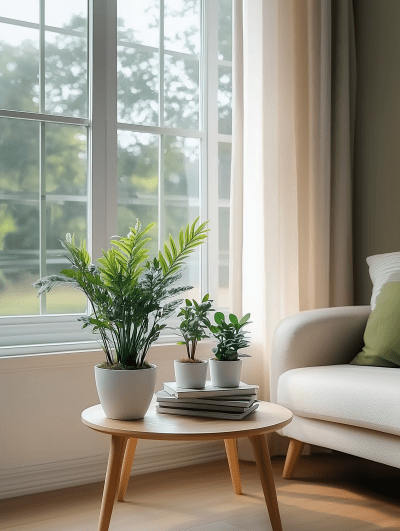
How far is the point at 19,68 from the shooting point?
2.56m

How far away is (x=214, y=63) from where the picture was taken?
3035mm

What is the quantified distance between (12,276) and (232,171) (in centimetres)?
104

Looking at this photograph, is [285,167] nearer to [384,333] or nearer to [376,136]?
[376,136]

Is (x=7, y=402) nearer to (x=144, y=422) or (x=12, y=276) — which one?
(x=12, y=276)

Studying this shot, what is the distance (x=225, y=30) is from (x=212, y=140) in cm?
54

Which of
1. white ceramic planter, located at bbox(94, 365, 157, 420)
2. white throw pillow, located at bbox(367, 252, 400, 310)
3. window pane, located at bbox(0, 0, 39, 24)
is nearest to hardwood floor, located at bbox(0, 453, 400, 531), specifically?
white ceramic planter, located at bbox(94, 365, 157, 420)

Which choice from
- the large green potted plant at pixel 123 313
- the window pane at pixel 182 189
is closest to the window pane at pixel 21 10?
the window pane at pixel 182 189

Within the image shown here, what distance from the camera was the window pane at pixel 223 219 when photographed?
10.1ft

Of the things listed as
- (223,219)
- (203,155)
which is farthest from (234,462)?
(203,155)

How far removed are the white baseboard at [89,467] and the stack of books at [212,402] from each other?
73 centimetres

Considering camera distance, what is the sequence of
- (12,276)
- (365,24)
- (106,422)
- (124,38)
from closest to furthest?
(106,422) → (12,276) → (124,38) → (365,24)

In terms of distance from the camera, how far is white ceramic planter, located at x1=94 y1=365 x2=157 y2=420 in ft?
5.97

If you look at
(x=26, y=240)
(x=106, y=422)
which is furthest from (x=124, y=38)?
(x=106, y=422)

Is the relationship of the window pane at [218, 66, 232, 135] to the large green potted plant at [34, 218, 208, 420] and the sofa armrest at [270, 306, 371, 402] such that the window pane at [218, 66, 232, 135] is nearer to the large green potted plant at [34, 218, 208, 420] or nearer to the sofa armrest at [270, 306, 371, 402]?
the sofa armrest at [270, 306, 371, 402]
